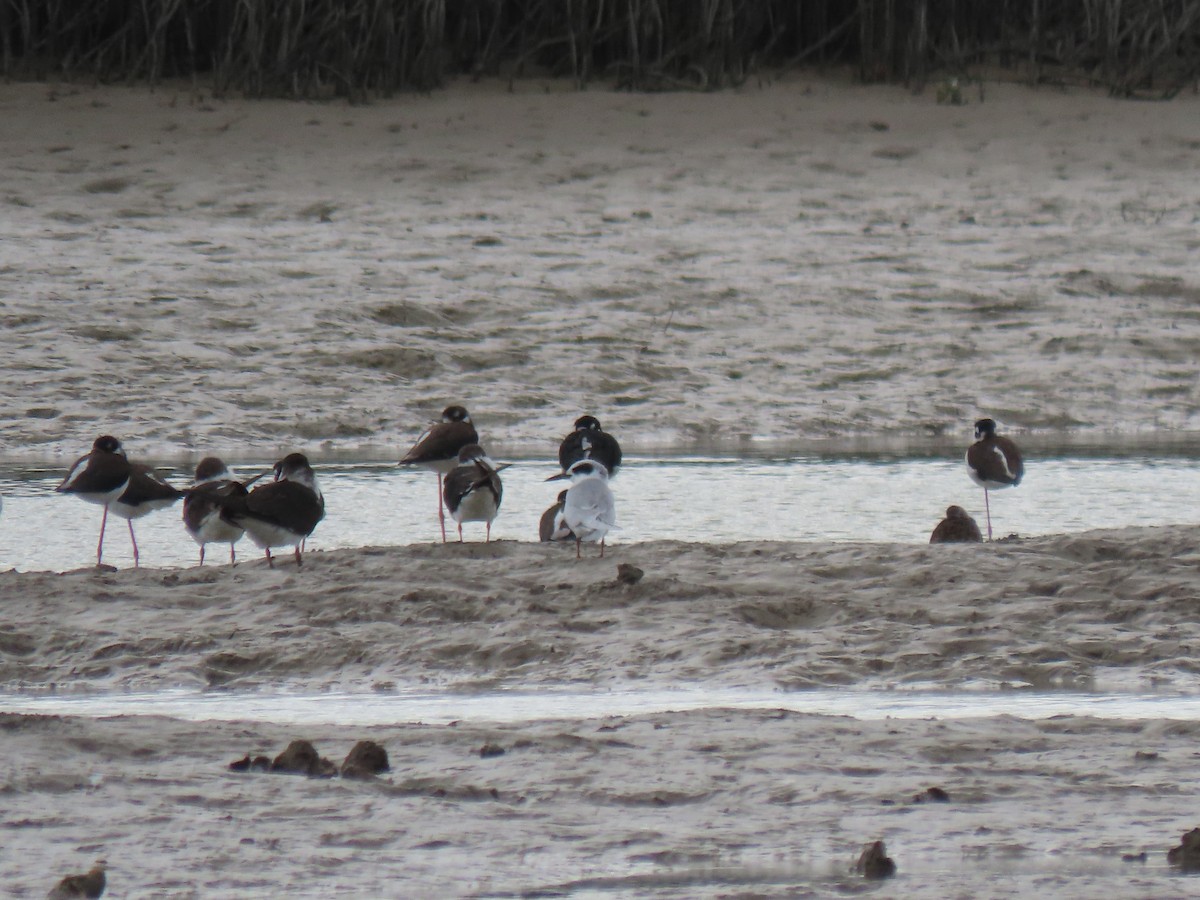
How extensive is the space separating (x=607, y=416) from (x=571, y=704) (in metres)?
6.50

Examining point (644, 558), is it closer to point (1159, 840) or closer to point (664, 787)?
point (664, 787)

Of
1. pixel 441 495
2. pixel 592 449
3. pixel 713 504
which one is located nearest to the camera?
pixel 441 495

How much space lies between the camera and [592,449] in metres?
8.69

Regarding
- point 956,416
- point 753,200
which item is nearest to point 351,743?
point 956,416

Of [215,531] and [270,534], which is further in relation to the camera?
[215,531]

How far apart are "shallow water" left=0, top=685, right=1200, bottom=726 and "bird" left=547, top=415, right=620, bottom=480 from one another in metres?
2.99

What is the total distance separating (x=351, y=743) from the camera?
15.6ft

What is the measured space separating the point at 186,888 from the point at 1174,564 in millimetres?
4417

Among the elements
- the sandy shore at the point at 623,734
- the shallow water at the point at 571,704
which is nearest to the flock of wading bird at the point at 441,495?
the sandy shore at the point at 623,734

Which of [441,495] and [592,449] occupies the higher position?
[592,449]

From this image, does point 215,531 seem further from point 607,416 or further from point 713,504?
point 607,416

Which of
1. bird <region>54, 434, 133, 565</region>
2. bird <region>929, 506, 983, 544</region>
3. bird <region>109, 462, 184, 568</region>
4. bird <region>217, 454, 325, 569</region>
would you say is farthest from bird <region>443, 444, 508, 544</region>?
bird <region>929, 506, 983, 544</region>

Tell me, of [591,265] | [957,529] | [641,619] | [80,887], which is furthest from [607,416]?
[80,887]

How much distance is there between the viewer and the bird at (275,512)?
7273mm
